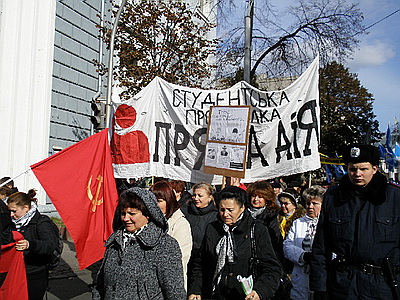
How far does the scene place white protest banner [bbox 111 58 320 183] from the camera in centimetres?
641

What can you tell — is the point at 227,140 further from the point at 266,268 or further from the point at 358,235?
the point at 358,235

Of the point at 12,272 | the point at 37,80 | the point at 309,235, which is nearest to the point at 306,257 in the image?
the point at 309,235

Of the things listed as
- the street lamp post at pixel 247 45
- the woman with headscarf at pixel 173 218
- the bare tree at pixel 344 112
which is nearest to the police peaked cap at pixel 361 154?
the woman with headscarf at pixel 173 218

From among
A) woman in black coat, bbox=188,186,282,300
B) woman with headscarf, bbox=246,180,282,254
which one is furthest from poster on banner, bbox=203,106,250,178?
woman in black coat, bbox=188,186,282,300

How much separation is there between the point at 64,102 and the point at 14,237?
931cm

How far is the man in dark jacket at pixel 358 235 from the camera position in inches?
122

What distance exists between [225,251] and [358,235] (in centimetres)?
100

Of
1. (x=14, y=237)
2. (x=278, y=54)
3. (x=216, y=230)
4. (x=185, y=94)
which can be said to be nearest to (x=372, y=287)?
(x=216, y=230)

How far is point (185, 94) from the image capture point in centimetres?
671

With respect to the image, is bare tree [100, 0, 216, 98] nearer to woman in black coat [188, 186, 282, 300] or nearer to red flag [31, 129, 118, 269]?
red flag [31, 129, 118, 269]

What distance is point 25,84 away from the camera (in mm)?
12086

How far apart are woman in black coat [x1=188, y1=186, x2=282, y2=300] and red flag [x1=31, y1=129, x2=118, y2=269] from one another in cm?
176

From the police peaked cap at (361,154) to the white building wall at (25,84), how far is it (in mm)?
10031

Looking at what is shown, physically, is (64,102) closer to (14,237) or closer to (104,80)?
(104,80)
